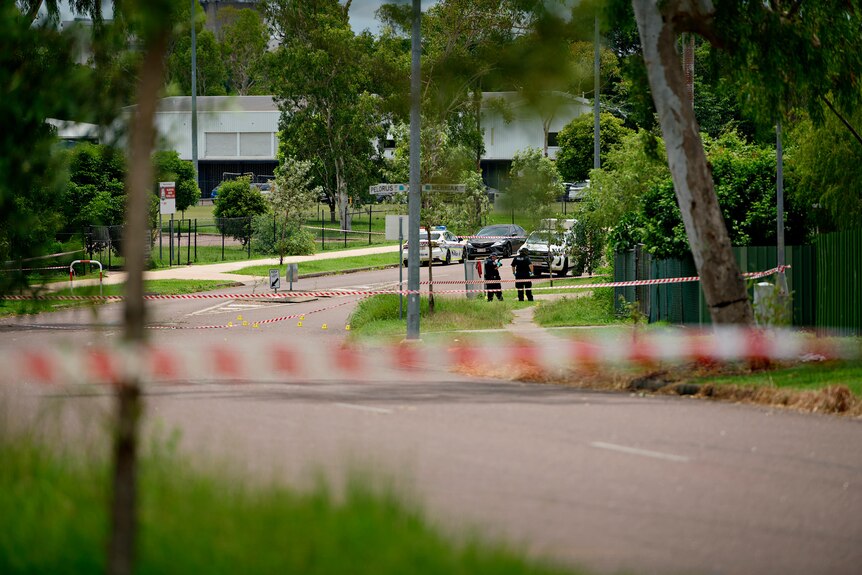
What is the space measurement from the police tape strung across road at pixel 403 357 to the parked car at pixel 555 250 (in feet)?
65.1

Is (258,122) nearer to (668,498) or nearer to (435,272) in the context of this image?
(435,272)

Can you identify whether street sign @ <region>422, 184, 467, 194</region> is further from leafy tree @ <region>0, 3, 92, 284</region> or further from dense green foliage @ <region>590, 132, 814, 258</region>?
leafy tree @ <region>0, 3, 92, 284</region>

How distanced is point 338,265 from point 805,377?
37927 millimetres

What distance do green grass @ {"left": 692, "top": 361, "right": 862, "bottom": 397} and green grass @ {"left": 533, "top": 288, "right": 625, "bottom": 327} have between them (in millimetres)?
12240

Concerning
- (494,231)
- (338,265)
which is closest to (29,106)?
(338,265)

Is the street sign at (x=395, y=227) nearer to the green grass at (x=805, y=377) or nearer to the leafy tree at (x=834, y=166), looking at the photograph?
the leafy tree at (x=834, y=166)

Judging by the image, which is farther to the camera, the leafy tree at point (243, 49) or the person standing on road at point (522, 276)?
the leafy tree at point (243, 49)

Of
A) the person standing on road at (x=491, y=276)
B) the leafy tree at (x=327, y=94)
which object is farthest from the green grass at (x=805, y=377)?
the leafy tree at (x=327, y=94)

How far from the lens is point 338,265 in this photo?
175 ft

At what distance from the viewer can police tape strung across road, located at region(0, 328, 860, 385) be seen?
1795cm

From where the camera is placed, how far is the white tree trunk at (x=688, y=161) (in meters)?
17.2

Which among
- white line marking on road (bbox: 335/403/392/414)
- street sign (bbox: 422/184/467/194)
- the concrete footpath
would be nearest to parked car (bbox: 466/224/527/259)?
the concrete footpath

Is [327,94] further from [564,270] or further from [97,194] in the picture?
[564,270]

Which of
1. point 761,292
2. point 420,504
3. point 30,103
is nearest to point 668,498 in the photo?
point 420,504
